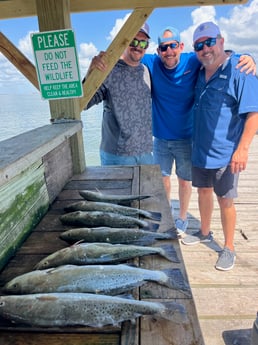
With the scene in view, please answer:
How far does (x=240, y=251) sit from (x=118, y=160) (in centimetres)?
168

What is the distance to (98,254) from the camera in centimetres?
148

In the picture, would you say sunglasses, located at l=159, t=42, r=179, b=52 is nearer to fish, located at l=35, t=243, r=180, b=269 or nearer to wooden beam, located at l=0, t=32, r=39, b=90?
wooden beam, located at l=0, t=32, r=39, b=90

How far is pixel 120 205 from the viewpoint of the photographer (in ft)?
6.73

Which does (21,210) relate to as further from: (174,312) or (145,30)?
(145,30)

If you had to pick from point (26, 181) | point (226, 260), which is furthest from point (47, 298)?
point (226, 260)

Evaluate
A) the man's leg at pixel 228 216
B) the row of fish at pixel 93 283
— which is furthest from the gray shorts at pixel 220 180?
the row of fish at pixel 93 283

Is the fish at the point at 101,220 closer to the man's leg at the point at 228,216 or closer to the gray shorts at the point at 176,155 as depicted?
the man's leg at the point at 228,216

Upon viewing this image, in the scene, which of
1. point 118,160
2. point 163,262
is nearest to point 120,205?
point 163,262

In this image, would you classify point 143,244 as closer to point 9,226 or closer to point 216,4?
point 9,226

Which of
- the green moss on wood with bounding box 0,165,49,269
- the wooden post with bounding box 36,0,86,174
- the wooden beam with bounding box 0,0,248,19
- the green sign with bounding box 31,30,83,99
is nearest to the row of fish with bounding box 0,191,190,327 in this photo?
the green moss on wood with bounding box 0,165,49,269

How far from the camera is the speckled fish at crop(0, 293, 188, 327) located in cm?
108

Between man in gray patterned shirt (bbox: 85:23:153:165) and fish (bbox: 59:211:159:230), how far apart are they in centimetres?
140

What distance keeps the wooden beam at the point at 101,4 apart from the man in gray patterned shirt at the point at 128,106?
440 mm

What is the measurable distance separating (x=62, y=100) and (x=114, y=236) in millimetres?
1400
